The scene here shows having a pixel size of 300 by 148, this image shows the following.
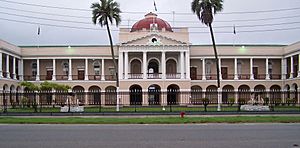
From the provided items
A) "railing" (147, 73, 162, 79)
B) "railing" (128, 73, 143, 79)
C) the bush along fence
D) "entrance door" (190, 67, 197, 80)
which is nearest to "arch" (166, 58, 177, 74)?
"entrance door" (190, 67, 197, 80)

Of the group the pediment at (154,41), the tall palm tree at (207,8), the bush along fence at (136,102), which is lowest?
the bush along fence at (136,102)

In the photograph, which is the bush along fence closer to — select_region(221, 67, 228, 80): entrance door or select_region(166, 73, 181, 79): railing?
select_region(166, 73, 181, 79): railing

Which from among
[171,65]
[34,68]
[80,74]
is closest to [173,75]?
[171,65]

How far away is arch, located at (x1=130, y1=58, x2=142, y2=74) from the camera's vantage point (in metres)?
59.1

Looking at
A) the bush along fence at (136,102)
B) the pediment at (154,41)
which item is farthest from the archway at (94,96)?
the pediment at (154,41)

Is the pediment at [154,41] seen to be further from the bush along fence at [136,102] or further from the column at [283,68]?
the column at [283,68]

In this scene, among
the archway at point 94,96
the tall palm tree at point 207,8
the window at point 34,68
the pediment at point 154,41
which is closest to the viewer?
the archway at point 94,96

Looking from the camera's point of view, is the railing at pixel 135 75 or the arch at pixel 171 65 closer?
the railing at pixel 135 75

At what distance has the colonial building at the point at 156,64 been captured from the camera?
54.9 metres

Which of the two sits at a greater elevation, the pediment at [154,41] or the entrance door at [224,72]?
the pediment at [154,41]

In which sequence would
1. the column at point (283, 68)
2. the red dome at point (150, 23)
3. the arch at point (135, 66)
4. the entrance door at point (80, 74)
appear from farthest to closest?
1. the red dome at point (150, 23)
2. the entrance door at point (80, 74)
3. the arch at point (135, 66)
4. the column at point (283, 68)

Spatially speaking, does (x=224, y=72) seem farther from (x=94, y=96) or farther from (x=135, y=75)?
(x=94, y=96)

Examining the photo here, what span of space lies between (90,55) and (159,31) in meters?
10.6

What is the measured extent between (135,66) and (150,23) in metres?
6.75
